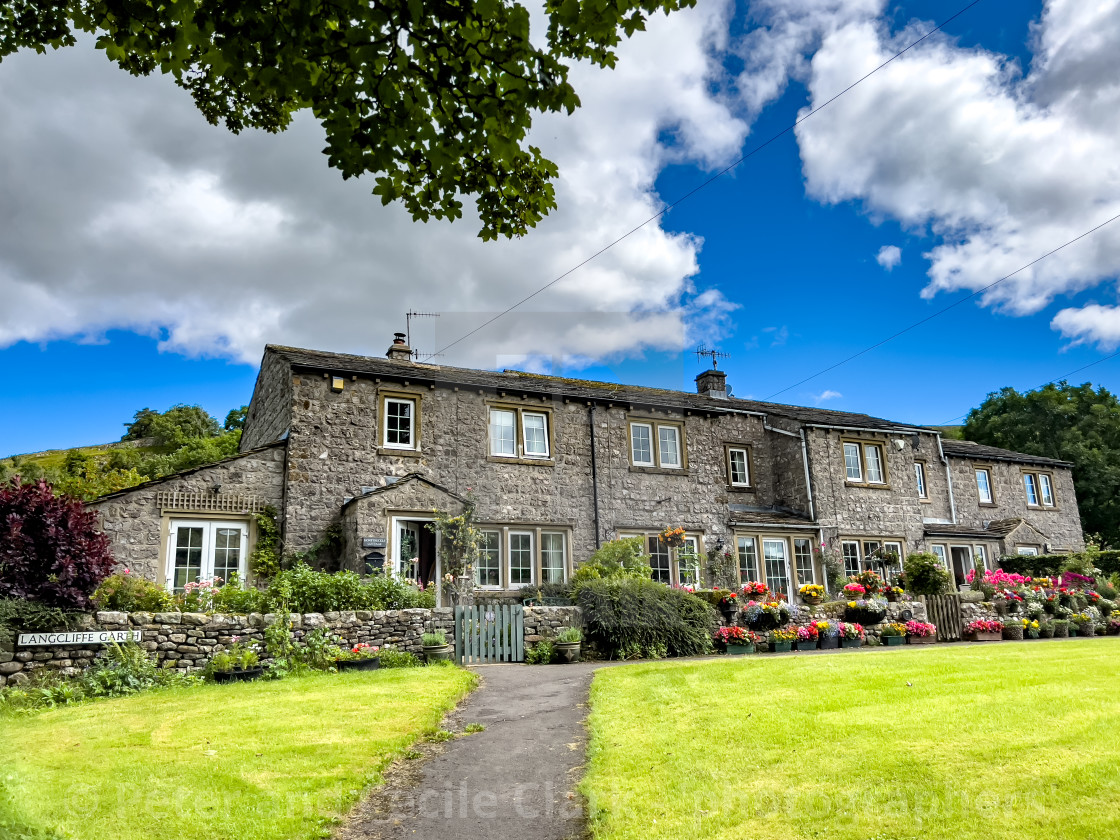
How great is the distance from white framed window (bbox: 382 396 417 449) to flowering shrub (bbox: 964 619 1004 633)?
1369 centimetres

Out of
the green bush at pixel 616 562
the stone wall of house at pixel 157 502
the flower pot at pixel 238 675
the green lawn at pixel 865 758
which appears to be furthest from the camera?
the green bush at pixel 616 562

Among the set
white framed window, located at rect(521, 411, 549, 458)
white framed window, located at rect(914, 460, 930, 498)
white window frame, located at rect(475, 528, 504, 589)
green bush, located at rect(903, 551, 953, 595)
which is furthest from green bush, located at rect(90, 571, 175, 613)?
white framed window, located at rect(914, 460, 930, 498)

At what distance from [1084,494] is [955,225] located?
2615 centimetres

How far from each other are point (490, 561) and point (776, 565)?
29.9 ft

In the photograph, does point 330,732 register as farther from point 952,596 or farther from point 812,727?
point 952,596

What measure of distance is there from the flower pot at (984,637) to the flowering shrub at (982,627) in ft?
0.22

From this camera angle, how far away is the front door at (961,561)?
27.4 metres

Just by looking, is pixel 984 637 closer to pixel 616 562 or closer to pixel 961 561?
pixel 616 562

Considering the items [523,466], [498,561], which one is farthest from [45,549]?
[523,466]

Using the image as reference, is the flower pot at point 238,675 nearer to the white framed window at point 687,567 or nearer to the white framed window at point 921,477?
the white framed window at point 687,567

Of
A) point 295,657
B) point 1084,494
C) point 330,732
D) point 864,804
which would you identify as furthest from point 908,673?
point 1084,494

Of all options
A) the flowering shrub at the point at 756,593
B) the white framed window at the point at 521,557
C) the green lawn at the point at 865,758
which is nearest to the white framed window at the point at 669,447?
the white framed window at the point at 521,557

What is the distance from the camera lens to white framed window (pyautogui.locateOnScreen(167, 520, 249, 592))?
16.5m

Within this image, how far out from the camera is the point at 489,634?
14000 mm
